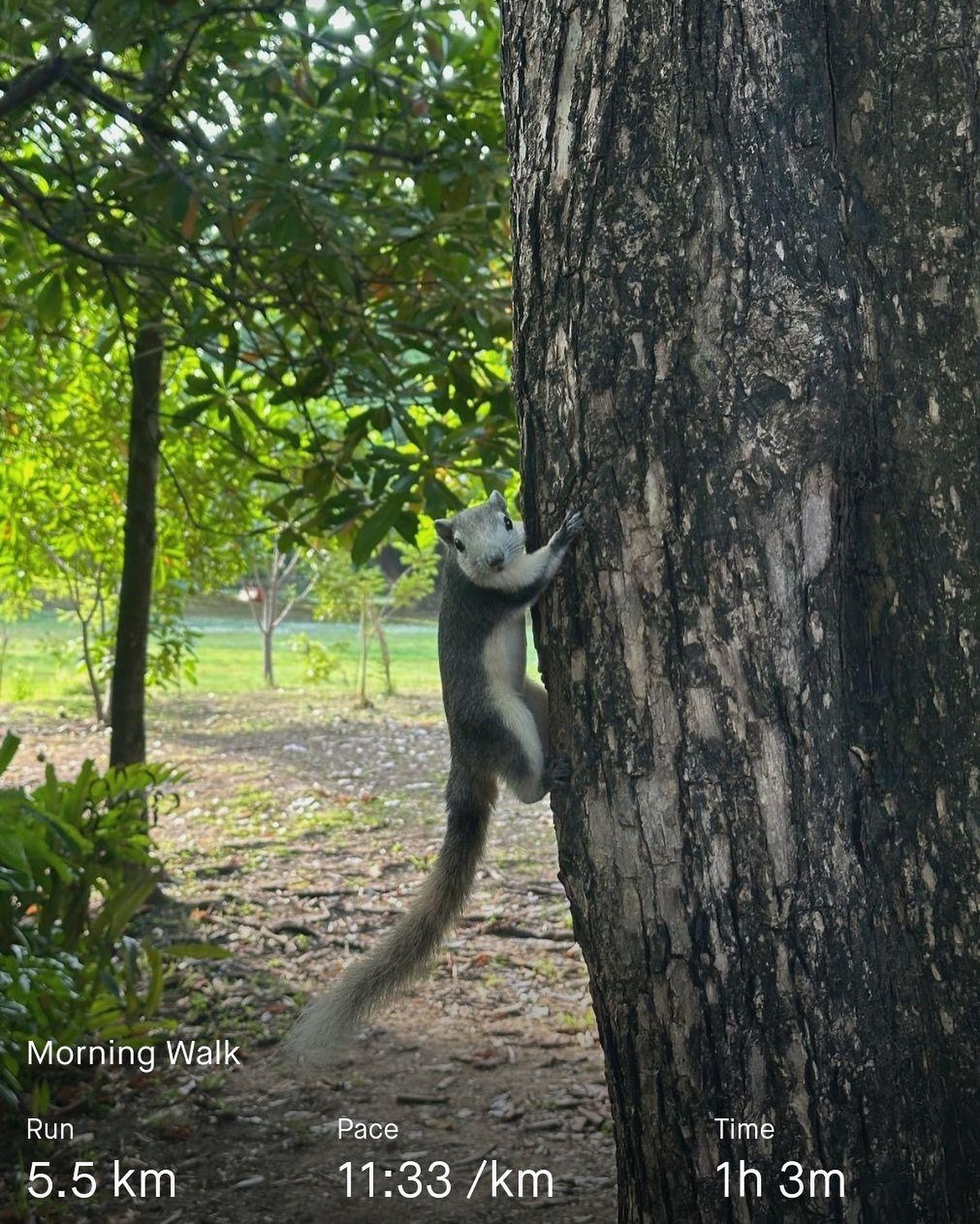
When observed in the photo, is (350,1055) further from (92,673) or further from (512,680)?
(92,673)

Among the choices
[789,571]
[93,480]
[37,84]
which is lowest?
[789,571]

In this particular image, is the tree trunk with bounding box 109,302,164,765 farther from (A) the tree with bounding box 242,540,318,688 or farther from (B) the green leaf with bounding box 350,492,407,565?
(A) the tree with bounding box 242,540,318,688

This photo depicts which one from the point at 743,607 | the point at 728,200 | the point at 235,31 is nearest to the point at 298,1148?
the point at 743,607

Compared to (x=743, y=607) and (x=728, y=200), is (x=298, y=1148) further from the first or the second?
(x=728, y=200)

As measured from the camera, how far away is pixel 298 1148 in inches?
143

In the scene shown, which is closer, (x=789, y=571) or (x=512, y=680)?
(x=789, y=571)

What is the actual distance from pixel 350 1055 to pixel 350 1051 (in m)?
0.03

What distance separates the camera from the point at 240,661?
16.6 meters

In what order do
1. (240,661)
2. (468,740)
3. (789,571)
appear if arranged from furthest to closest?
(240,661) → (468,740) → (789,571)

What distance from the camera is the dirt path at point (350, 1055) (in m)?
3.41

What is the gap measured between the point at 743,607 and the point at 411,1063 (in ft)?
10.2

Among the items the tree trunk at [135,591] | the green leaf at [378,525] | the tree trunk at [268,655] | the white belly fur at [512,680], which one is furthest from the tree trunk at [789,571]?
the tree trunk at [268,655]

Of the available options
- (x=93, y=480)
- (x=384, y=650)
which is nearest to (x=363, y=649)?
(x=384, y=650)

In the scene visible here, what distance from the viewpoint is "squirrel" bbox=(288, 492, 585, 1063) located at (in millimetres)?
2686
